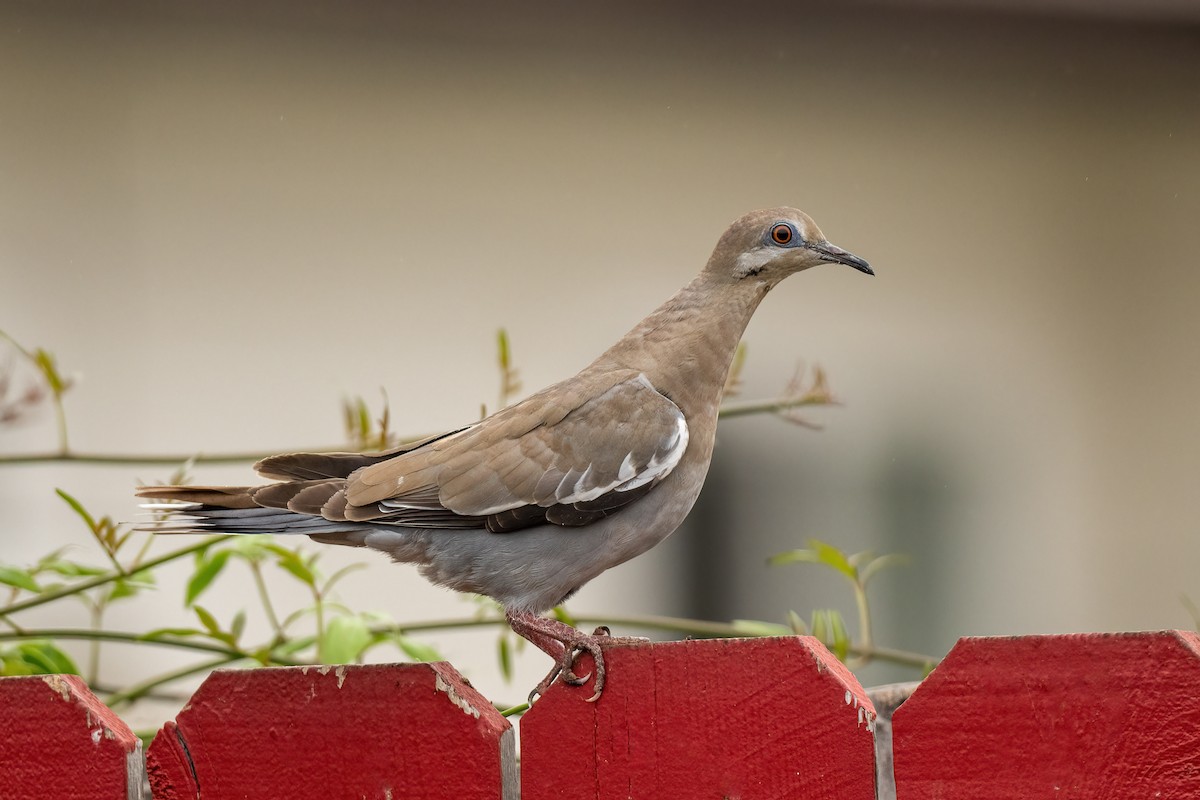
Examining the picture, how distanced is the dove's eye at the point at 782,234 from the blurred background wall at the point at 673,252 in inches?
120

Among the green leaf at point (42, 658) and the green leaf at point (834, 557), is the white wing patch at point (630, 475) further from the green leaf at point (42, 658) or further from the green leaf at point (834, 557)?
the green leaf at point (42, 658)

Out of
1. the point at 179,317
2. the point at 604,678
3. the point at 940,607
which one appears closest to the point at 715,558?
the point at 940,607

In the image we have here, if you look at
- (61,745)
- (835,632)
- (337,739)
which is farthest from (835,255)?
(61,745)

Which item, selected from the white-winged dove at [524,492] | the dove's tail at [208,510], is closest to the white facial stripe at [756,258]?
the white-winged dove at [524,492]

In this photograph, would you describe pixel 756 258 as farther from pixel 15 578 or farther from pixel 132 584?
pixel 15 578

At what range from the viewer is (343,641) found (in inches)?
100

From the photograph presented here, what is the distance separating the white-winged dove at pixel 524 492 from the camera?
274 centimetres

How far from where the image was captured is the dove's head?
119 inches

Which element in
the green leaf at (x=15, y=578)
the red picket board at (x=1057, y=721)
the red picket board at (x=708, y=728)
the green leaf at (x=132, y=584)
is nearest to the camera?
the red picket board at (x=1057, y=721)

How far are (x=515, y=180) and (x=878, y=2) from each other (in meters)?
1.83

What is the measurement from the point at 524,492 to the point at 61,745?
0.96 metres

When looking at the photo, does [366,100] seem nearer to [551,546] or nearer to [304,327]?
[304,327]

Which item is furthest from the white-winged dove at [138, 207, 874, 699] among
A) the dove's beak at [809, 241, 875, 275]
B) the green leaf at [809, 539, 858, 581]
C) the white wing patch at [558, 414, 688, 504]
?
the dove's beak at [809, 241, 875, 275]

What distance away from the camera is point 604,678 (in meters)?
1.97
